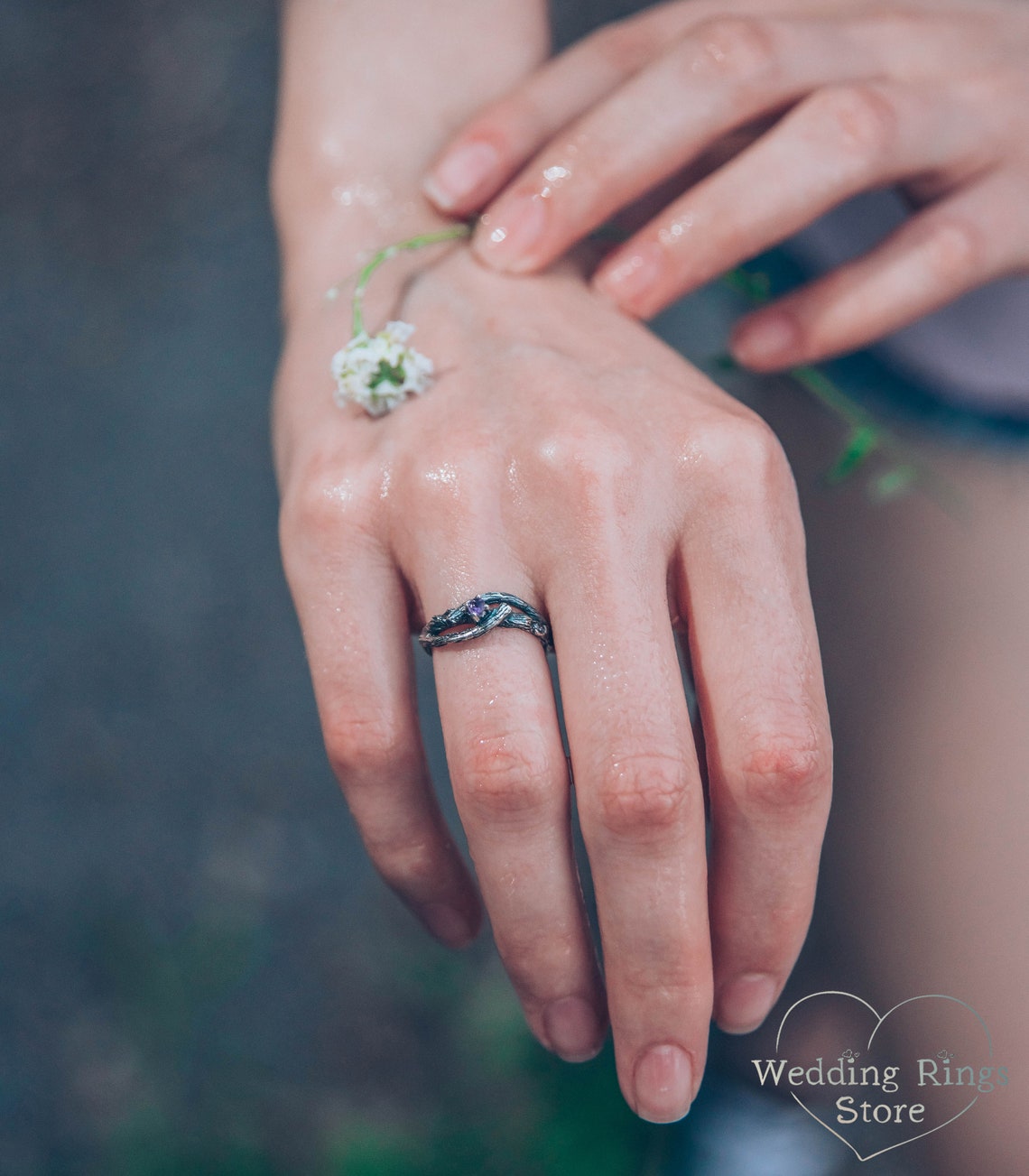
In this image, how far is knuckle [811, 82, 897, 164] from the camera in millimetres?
861

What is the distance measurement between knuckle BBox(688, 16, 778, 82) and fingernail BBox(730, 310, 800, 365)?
247 mm

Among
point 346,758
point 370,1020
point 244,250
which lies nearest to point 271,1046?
point 370,1020

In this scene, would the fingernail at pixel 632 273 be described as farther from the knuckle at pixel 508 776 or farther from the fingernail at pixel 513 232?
the knuckle at pixel 508 776

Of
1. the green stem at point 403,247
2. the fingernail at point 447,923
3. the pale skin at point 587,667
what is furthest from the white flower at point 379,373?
the fingernail at point 447,923

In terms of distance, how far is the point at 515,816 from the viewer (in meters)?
0.62

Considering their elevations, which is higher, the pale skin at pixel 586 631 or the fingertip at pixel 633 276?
the fingertip at pixel 633 276

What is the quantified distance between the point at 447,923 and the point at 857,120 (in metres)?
0.93

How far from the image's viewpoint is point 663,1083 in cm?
66

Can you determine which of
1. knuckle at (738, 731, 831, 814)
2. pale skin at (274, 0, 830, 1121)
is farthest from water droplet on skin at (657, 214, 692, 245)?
knuckle at (738, 731, 831, 814)

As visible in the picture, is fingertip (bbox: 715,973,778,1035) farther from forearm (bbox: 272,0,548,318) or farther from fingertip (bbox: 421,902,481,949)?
forearm (bbox: 272,0,548,318)

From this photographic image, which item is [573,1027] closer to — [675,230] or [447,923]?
[447,923]

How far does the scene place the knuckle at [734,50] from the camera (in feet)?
2.81

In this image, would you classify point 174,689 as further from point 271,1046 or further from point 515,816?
point 515,816

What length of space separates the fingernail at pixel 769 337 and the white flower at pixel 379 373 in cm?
40
